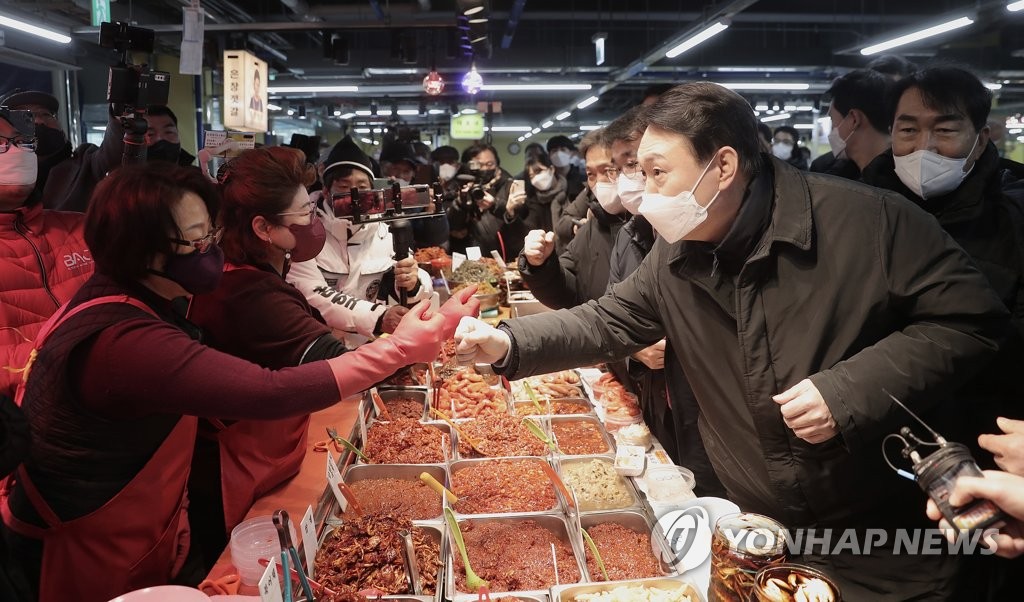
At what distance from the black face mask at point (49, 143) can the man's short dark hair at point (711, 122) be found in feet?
12.4

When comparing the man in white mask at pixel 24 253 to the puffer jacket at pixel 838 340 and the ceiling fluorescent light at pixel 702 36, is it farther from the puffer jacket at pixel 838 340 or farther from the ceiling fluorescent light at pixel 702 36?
the ceiling fluorescent light at pixel 702 36

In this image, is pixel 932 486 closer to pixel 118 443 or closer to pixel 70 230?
pixel 118 443

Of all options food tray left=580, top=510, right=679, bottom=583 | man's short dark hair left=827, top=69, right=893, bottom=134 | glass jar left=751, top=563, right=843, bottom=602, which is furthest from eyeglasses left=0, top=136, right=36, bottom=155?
man's short dark hair left=827, top=69, right=893, bottom=134

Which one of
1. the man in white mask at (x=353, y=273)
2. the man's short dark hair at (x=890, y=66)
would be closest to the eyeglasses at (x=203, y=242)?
the man in white mask at (x=353, y=273)

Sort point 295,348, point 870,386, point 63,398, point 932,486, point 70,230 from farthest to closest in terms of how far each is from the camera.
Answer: point 70,230
point 295,348
point 63,398
point 870,386
point 932,486

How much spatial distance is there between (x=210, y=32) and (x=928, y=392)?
9281 millimetres

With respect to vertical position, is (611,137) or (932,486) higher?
(611,137)

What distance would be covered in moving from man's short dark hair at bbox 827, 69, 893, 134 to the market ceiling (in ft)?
18.4

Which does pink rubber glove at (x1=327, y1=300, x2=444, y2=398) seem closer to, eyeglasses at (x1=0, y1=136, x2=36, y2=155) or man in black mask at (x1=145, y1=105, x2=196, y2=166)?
eyeglasses at (x1=0, y1=136, x2=36, y2=155)

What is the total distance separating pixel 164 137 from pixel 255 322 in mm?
3162

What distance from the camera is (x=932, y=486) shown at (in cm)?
122

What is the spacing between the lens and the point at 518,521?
91.3 inches

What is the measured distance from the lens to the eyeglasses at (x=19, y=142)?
2758mm

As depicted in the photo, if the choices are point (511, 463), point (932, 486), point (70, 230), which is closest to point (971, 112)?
point (932, 486)
